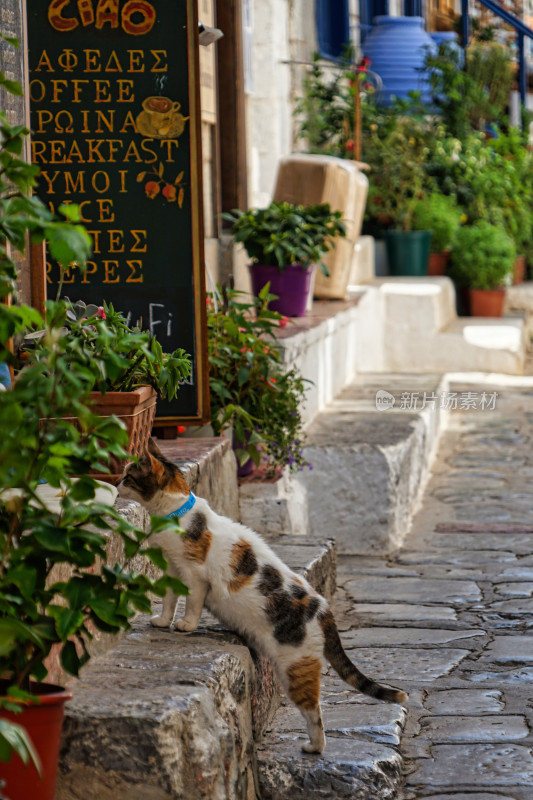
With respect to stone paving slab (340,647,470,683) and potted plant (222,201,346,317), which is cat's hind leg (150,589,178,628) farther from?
potted plant (222,201,346,317)

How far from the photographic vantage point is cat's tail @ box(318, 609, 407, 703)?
10.2 ft

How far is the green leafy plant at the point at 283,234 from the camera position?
255 inches

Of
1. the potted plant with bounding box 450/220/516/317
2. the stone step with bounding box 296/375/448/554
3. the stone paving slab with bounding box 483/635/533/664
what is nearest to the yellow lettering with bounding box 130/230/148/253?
the stone step with bounding box 296/375/448/554

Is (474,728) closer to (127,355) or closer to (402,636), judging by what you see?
(402,636)

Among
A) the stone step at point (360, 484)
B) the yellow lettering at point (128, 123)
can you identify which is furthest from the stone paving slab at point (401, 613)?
the yellow lettering at point (128, 123)

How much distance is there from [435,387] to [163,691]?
16.6ft

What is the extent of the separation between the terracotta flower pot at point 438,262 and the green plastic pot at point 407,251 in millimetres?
284

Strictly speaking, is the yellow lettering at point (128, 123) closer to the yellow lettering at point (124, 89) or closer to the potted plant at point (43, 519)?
the yellow lettering at point (124, 89)

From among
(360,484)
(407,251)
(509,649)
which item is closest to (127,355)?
(509,649)

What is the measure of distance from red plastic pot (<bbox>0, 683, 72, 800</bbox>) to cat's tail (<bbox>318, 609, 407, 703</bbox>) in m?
1.00

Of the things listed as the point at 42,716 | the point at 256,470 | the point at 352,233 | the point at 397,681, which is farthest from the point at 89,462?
the point at 352,233

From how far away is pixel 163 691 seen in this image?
2.69 m

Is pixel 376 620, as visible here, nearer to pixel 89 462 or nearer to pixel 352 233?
pixel 89 462

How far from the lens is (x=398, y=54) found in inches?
486
